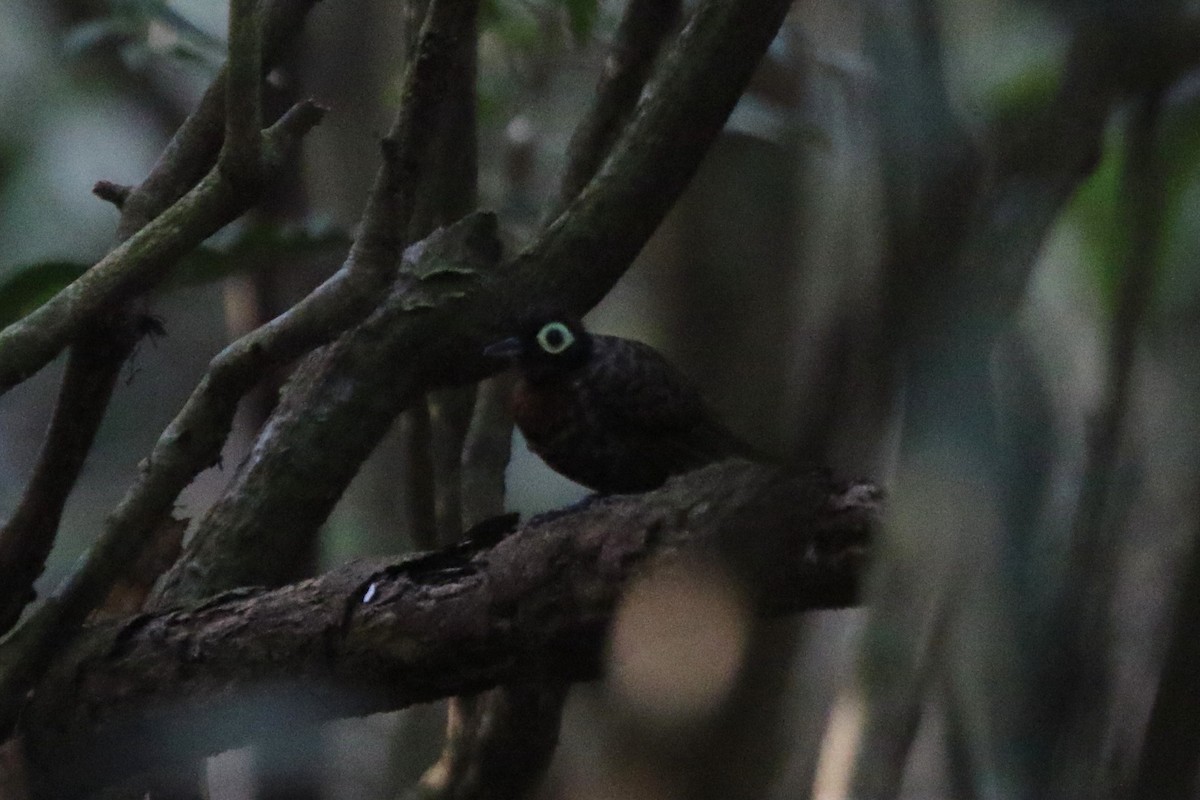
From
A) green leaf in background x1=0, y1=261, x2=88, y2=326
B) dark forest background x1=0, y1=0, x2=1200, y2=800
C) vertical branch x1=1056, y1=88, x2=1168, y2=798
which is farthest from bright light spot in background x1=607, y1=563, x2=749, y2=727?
green leaf in background x1=0, y1=261, x2=88, y2=326

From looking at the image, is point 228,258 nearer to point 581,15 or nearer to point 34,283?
point 34,283

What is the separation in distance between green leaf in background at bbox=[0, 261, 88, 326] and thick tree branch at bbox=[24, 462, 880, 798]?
565mm

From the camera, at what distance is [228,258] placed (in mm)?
2596

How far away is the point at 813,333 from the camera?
946mm

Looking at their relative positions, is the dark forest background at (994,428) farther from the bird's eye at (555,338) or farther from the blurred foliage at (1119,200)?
the bird's eye at (555,338)

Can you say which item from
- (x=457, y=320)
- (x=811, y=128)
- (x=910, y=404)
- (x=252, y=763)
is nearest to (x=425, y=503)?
(x=252, y=763)

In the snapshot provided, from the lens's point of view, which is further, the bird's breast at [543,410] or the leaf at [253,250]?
the bird's breast at [543,410]

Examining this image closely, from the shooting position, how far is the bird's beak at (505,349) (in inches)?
94.7

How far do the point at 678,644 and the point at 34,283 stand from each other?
4.37ft

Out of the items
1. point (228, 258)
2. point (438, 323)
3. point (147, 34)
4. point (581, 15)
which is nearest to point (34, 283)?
point (228, 258)

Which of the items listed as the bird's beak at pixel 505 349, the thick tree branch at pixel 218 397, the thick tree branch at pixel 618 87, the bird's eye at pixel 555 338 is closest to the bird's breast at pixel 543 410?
the bird's eye at pixel 555 338

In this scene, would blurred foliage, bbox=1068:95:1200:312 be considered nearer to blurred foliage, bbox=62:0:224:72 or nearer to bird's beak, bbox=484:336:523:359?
bird's beak, bbox=484:336:523:359

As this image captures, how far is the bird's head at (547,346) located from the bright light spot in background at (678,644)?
80 cm

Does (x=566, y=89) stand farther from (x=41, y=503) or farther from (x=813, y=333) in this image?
(x=813, y=333)
